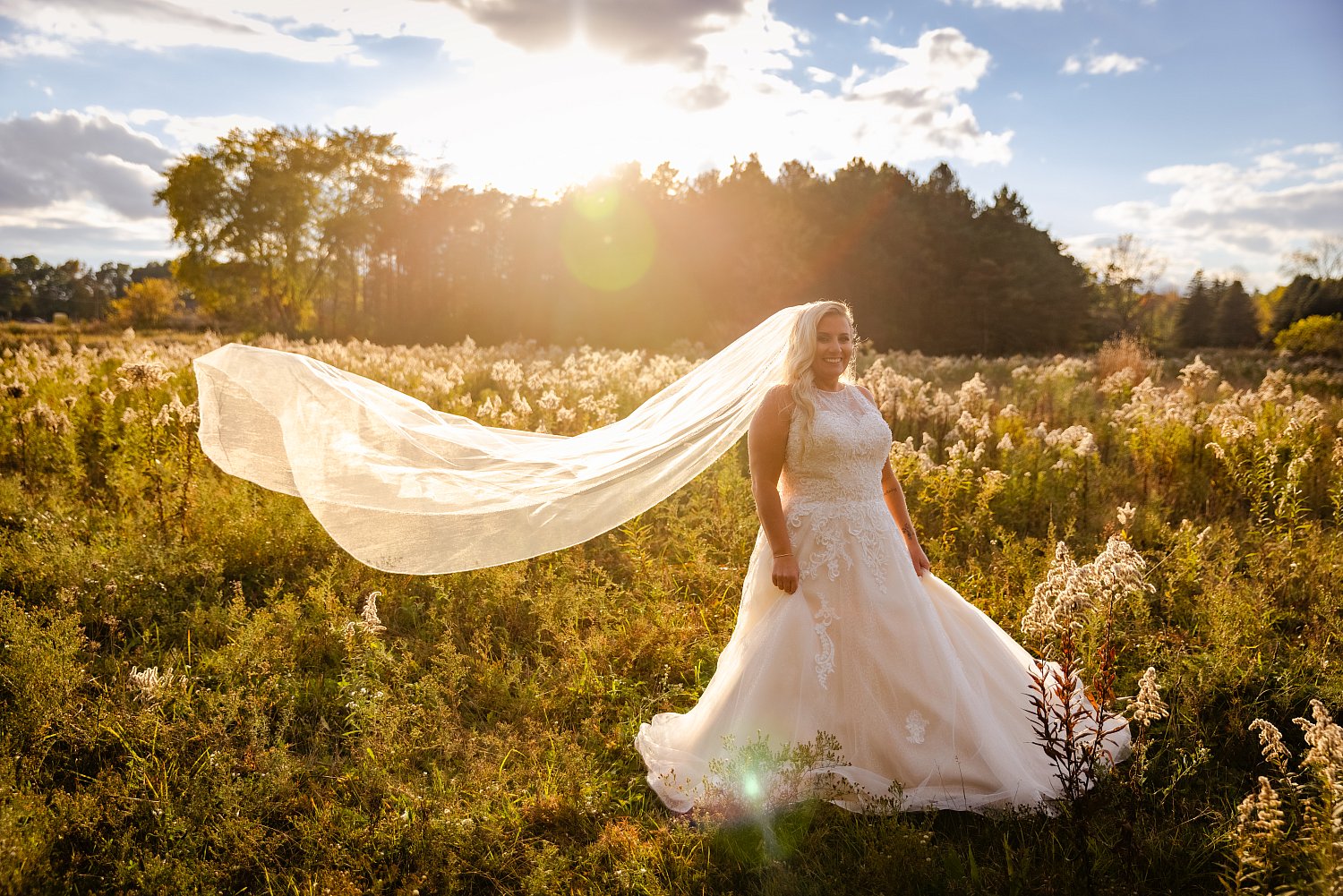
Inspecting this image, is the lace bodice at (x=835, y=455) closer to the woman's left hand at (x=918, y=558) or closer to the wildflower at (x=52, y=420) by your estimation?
the woman's left hand at (x=918, y=558)

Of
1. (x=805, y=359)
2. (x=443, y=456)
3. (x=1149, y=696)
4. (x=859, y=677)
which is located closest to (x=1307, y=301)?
(x=805, y=359)

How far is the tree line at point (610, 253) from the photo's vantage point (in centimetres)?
3556

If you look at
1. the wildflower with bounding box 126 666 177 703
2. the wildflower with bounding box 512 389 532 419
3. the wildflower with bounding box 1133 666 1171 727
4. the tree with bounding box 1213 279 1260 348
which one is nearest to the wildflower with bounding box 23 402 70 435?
the wildflower with bounding box 512 389 532 419

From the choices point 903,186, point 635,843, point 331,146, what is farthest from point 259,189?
point 635,843

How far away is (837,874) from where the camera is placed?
10.4 feet

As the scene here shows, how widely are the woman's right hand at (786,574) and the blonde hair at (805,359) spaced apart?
64 cm

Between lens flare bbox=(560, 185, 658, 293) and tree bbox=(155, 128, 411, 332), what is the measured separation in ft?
44.4

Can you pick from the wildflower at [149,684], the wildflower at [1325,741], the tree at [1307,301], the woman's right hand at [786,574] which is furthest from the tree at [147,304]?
the tree at [1307,301]

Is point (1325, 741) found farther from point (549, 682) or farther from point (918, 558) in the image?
point (549, 682)

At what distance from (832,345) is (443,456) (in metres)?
3.05

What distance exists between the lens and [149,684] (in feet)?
13.4

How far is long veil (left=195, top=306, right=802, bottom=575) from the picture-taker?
4.55 meters

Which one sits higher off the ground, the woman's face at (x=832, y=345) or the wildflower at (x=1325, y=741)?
the woman's face at (x=832, y=345)

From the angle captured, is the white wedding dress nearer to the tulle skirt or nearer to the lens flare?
the tulle skirt
